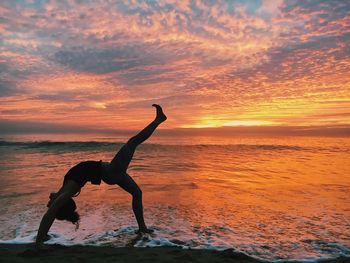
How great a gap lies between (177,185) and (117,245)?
6475 millimetres

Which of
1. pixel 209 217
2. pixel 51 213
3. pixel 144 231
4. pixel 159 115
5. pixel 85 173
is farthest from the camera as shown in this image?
pixel 209 217

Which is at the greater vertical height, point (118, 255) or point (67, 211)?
point (67, 211)

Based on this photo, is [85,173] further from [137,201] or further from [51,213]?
[137,201]

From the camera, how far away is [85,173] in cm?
520

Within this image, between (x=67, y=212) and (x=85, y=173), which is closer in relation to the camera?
(x=67, y=212)

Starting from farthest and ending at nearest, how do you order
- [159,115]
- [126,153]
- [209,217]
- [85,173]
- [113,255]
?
[209,217]
[159,115]
[126,153]
[85,173]
[113,255]

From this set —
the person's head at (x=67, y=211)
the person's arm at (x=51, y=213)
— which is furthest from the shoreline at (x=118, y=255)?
the person's head at (x=67, y=211)

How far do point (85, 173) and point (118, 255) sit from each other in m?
1.48

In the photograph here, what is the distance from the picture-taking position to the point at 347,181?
12.5 m

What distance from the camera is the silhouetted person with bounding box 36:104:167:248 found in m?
4.90

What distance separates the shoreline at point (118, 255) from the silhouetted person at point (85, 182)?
0.96 ft

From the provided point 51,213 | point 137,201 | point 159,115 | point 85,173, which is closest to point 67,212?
point 51,213

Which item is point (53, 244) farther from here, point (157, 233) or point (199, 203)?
point (199, 203)

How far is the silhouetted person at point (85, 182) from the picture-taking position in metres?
4.90
